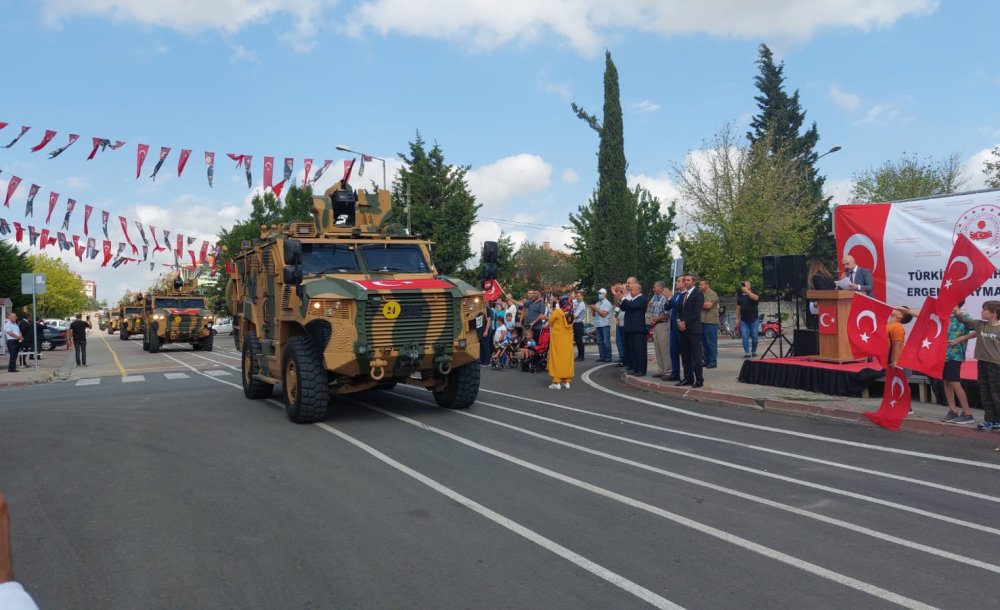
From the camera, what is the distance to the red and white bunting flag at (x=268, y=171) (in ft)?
77.5

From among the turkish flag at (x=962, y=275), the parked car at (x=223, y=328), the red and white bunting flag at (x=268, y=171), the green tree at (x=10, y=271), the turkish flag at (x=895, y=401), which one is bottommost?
the parked car at (x=223, y=328)

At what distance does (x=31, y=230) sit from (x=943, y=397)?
35.2 meters

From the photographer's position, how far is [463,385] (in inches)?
406

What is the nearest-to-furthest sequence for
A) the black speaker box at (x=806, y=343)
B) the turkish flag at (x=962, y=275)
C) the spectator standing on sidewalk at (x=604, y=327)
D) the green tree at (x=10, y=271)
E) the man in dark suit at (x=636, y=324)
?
1. the turkish flag at (x=962, y=275)
2. the black speaker box at (x=806, y=343)
3. the man in dark suit at (x=636, y=324)
4. the spectator standing on sidewalk at (x=604, y=327)
5. the green tree at (x=10, y=271)

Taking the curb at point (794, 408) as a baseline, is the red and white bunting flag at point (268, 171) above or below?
above

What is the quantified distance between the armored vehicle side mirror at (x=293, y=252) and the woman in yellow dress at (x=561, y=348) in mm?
5098

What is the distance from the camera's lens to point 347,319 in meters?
9.04

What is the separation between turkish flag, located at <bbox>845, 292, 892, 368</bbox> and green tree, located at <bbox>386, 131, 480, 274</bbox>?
99.9 ft

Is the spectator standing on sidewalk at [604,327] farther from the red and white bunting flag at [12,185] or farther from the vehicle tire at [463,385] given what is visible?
the red and white bunting flag at [12,185]

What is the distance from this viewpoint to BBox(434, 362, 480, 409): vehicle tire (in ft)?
33.8

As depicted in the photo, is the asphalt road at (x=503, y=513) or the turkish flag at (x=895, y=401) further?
the turkish flag at (x=895, y=401)

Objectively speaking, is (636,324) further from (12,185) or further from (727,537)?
(12,185)

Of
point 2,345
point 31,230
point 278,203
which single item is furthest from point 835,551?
point 278,203

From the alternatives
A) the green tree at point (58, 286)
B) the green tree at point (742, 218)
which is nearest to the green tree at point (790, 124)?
the green tree at point (742, 218)
